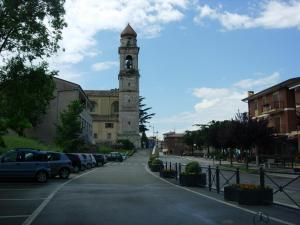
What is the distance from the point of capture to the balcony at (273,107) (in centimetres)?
6481

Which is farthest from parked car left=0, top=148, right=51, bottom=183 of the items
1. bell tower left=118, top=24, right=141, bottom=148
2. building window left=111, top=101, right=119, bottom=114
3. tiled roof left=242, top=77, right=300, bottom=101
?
building window left=111, top=101, right=119, bottom=114

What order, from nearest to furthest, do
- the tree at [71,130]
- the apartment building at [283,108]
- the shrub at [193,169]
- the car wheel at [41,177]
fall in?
the shrub at [193,169] → the car wheel at [41,177] → the tree at [71,130] → the apartment building at [283,108]

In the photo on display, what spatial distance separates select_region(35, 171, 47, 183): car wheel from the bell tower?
300 ft

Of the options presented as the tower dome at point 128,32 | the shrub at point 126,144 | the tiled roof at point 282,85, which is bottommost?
the shrub at point 126,144

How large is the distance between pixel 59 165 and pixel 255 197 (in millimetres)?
17595

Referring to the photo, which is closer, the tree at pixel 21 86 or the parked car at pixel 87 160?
the tree at pixel 21 86

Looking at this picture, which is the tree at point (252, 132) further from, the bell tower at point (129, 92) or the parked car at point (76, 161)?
the bell tower at point (129, 92)

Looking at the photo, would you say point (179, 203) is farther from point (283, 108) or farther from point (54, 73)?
point (283, 108)

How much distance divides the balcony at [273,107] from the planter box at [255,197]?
5076 cm

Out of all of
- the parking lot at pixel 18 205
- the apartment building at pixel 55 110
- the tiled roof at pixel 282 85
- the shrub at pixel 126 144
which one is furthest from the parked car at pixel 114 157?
the parking lot at pixel 18 205

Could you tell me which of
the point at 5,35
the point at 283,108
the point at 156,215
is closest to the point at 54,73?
the point at 5,35

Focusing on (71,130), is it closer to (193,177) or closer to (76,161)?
(76,161)

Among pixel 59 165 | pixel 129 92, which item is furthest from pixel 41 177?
pixel 129 92

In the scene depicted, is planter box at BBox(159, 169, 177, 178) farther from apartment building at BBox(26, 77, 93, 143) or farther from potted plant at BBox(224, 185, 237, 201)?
A: apartment building at BBox(26, 77, 93, 143)
